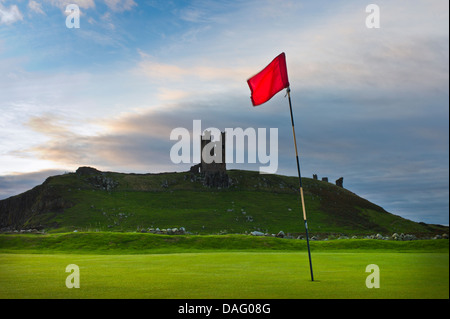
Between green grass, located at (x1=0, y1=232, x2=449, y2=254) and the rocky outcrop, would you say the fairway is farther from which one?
the rocky outcrop

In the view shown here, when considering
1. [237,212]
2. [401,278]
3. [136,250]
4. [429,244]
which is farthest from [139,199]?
[401,278]

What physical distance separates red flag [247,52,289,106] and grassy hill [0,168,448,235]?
11546cm

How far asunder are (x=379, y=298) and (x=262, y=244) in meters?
42.7

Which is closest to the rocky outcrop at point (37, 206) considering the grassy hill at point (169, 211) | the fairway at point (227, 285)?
the grassy hill at point (169, 211)

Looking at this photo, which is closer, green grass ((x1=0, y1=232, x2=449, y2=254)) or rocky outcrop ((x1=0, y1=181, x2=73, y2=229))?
green grass ((x1=0, y1=232, x2=449, y2=254))

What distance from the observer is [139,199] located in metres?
179

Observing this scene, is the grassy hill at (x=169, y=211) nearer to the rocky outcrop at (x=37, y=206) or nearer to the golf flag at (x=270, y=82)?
the rocky outcrop at (x=37, y=206)

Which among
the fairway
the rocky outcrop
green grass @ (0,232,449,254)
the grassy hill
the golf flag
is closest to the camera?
the fairway

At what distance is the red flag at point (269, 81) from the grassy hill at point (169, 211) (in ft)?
379

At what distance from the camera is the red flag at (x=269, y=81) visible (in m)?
21.0

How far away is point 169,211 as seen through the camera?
163875 millimetres

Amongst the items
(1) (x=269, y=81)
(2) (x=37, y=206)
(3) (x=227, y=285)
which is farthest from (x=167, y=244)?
(2) (x=37, y=206)

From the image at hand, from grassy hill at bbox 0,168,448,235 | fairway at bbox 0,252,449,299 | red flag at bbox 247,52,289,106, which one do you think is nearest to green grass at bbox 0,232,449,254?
fairway at bbox 0,252,449,299

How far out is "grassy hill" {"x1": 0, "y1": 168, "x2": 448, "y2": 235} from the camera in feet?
486
